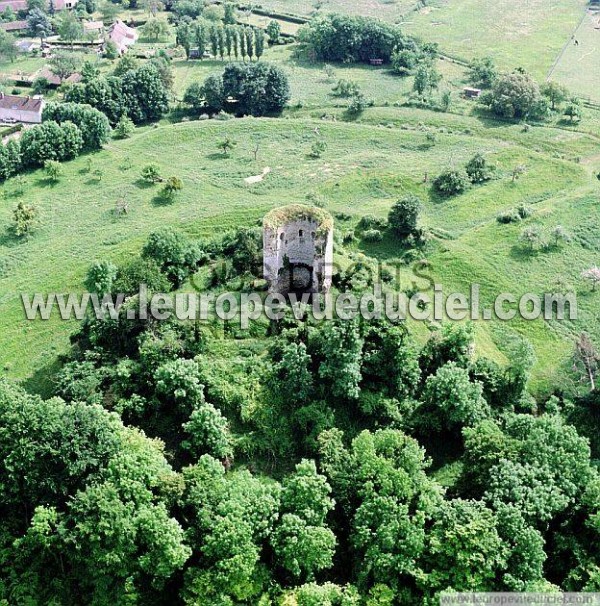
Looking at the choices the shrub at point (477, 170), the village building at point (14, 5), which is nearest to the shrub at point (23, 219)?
the shrub at point (477, 170)

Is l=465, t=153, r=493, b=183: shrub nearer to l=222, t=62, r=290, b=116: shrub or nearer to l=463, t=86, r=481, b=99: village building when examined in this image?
l=463, t=86, r=481, b=99: village building

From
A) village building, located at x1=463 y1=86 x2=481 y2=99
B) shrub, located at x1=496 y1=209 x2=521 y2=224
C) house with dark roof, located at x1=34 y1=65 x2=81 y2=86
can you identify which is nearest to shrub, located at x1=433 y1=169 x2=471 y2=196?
shrub, located at x1=496 y1=209 x2=521 y2=224

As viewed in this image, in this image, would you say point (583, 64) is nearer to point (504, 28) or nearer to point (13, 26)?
point (504, 28)

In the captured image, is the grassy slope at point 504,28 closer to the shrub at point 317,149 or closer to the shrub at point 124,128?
the shrub at point 317,149

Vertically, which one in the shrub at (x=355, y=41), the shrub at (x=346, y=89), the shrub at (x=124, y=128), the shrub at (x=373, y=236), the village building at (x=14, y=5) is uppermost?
the village building at (x=14, y=5)

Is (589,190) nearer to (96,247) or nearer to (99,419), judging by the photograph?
(96,247)

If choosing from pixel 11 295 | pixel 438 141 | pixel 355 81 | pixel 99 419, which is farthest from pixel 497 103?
pixel 99 419
